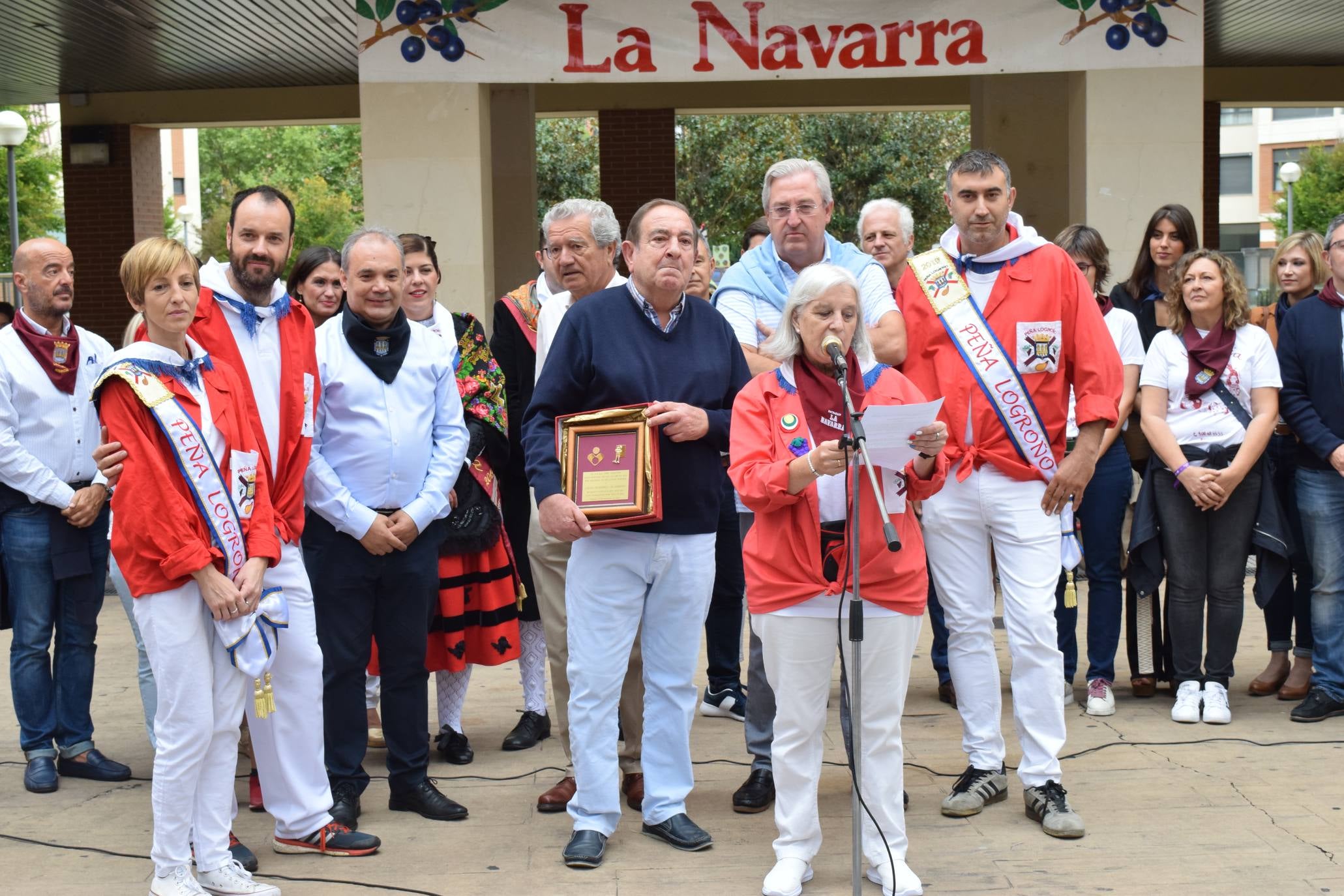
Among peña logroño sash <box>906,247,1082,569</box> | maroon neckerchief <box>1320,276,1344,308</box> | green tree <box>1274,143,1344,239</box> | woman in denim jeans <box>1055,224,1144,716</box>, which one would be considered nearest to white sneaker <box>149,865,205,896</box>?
peña logroño sash <box>906,247,1082,569</box>

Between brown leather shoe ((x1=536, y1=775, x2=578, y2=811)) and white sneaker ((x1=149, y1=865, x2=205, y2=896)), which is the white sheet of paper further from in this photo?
white sneaker ((x1=149, y1=865, x2=205, y2=896))

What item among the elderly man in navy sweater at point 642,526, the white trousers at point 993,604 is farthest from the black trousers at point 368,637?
the white trousers at point 993,604

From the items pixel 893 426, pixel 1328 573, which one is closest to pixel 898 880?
pixel 893 426

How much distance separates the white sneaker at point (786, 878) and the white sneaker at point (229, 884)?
4.71 ft

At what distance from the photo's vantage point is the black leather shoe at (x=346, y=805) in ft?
15.6

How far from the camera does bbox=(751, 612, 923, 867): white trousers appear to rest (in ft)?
13.5

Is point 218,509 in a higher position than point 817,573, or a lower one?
higher

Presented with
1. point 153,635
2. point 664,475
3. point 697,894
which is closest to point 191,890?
point 153,635

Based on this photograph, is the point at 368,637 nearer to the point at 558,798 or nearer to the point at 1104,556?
the point at 558,798

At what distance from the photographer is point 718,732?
609 centimetres

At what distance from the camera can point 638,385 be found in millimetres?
4461

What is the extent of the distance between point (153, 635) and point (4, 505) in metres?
1.88

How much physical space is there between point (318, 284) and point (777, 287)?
2.04 m

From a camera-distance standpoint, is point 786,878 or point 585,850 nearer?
point 786,878
